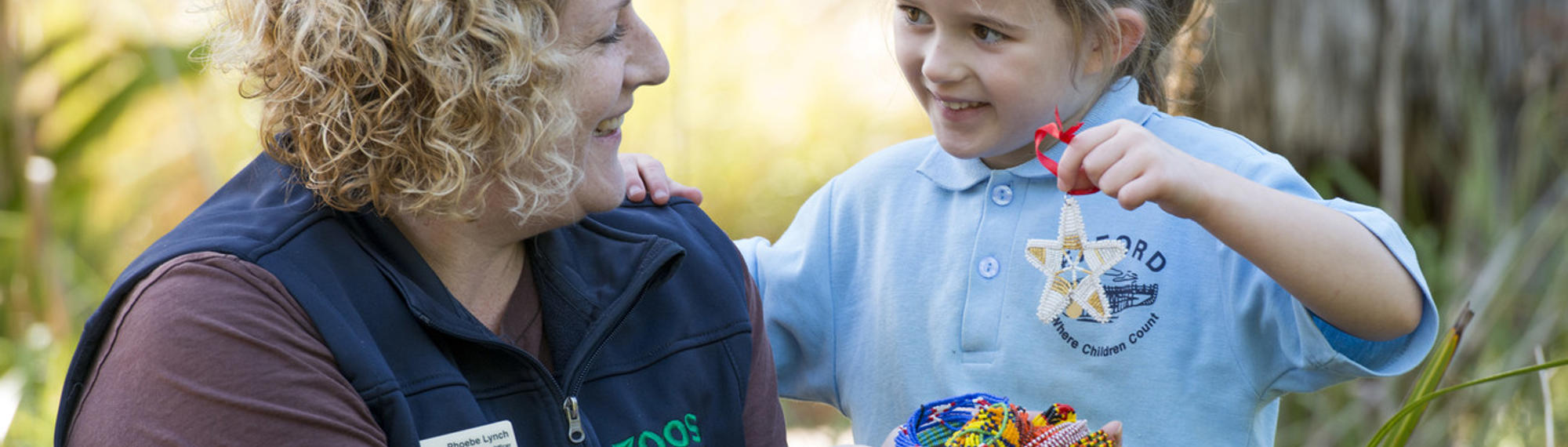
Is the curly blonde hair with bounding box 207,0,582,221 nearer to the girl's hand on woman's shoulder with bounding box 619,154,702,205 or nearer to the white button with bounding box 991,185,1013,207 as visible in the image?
the girl's hand on woman's shoulder with bounding box 619,154,702,205

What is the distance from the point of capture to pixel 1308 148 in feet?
13.0

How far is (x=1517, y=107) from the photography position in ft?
12.3

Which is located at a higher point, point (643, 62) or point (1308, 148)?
point (643, 62)

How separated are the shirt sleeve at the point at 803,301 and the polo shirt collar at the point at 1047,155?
210 millimetres

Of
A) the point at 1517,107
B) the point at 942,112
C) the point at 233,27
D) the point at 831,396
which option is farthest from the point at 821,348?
the point at 1517,107

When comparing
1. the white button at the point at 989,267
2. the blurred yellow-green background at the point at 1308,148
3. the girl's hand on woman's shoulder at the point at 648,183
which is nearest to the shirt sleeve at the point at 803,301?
the girl's hand on woman's shoulder at the point at 648,183

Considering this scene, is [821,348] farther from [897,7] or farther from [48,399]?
[48,399]

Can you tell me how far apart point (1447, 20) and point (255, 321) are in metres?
3.38

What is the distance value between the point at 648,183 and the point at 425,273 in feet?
1.63

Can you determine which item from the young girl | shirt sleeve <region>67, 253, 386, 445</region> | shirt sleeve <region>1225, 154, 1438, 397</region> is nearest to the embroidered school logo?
the young girl

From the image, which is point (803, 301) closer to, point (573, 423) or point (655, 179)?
point (655, 179)

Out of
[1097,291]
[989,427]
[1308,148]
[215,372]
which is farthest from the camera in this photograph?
[1308,148]

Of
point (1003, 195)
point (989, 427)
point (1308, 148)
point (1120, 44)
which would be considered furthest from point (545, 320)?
point (1308, 148)

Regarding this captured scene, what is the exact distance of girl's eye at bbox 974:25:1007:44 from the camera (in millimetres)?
1766
